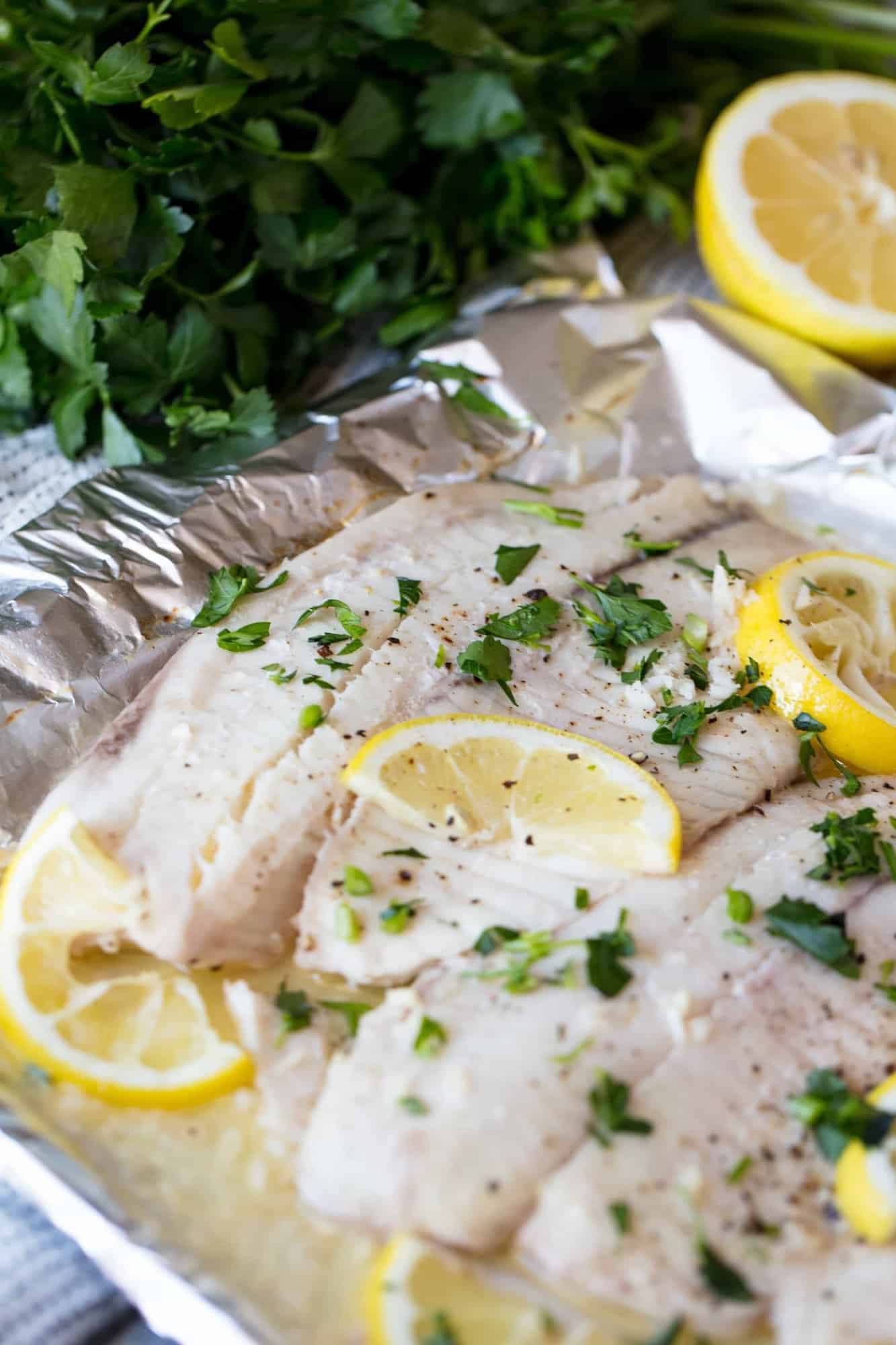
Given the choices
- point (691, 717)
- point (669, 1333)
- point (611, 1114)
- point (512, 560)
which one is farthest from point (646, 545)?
point (669, 1333)

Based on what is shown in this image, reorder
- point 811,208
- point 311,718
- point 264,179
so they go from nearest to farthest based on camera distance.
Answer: point 311,718
point 264,179
point 811,208

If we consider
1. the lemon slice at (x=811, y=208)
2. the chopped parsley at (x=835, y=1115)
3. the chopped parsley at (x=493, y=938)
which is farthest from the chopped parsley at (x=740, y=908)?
the lemon slice at (x=811, y=208)

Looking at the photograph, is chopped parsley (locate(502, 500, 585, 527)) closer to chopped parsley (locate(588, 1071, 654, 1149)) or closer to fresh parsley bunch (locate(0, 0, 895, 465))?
Result: fresh parsley bunch (locate(0, 0, 895, 465))

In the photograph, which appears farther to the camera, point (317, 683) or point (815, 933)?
point (317, 683)

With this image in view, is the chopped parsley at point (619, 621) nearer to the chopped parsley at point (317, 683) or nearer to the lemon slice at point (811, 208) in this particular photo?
the chopped parsley at point (317, 683)

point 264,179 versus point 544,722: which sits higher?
point 264,179

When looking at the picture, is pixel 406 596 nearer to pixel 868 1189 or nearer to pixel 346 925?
pixel 346 925

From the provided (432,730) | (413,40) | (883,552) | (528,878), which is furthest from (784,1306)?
(413,40)
